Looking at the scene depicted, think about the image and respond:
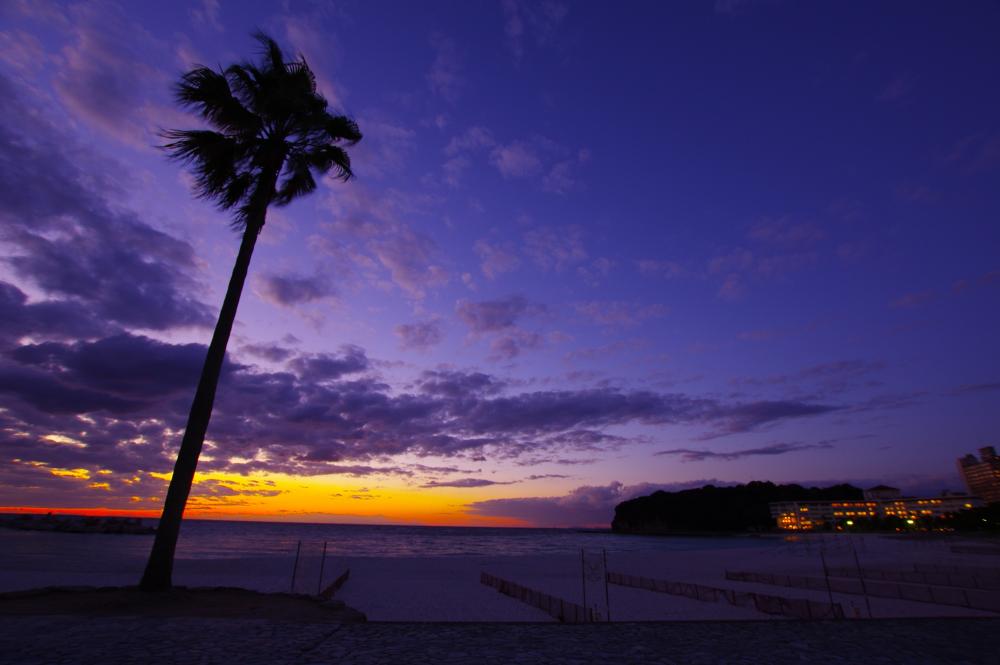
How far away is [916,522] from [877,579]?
538 ft

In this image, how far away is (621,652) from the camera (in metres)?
6.32

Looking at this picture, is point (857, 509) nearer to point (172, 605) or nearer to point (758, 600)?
point (758, 600)

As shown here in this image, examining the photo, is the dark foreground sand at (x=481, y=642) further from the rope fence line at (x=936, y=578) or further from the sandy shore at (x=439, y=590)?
the rope fence line at (x=936, y=578)

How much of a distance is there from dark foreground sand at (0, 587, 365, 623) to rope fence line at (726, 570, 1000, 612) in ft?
56.7

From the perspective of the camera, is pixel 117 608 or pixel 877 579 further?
pixel 877 579

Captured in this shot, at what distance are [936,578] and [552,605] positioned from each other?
18913mm

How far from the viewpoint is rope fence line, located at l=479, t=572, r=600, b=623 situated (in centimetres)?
1542

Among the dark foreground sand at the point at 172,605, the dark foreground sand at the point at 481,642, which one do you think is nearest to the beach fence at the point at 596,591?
the dark foreground sand at the point at 481,642

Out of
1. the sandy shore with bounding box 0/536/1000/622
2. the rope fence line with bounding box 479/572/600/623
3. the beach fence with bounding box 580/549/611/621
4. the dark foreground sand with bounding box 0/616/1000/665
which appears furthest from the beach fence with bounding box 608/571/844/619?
the rope fence line with bounding box 479/572/600/623

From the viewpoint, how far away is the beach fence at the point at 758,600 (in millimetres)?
16516

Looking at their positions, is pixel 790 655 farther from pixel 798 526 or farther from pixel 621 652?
pixel 798 526

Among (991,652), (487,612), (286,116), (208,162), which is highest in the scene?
(286,116)

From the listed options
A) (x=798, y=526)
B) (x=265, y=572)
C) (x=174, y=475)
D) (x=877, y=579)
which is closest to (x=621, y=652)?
(x=174, y=475)

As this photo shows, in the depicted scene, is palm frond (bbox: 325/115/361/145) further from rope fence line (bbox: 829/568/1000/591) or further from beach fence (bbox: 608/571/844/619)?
rope fence line (bbox: 829/568/1000/591)
